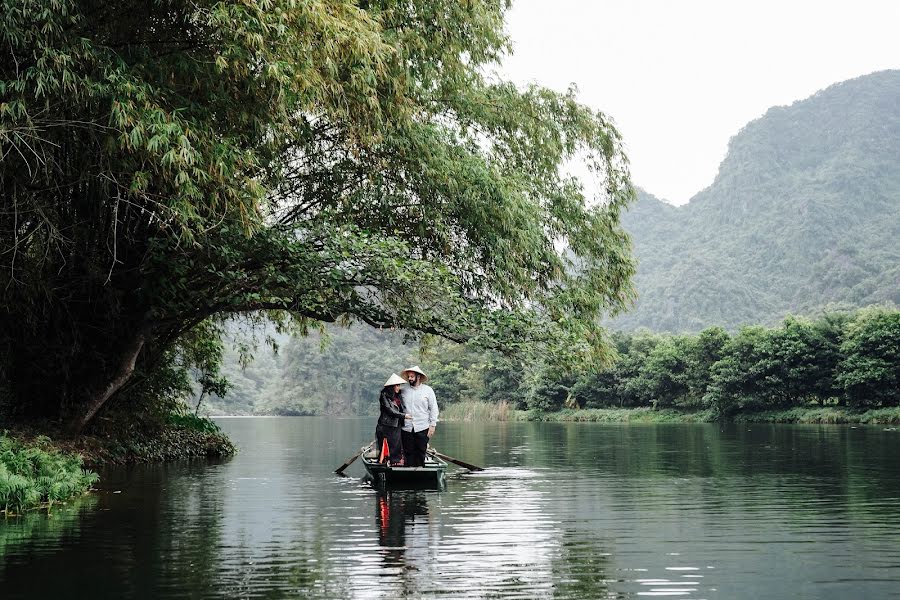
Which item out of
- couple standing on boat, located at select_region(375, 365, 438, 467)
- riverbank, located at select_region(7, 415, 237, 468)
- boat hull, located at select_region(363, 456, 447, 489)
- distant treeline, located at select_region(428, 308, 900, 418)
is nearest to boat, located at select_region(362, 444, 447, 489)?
boat hull, located at select_region(363, 456, 447, 489)

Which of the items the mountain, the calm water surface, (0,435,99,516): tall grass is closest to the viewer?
the calm water surface

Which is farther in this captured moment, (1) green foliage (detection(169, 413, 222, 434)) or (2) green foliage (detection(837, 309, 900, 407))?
(2) green foliage (detection(837, 309, 900, 407))

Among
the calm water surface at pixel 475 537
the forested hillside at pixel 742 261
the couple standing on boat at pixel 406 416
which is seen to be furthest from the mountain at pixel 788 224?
the couple standing on boat at pixel 406 416

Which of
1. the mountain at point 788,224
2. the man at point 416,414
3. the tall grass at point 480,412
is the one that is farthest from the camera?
the mountain at point 788,224

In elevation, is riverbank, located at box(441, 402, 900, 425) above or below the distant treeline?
below

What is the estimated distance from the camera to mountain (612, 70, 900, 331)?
11831 cm

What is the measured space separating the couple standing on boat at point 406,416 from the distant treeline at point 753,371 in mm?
24920

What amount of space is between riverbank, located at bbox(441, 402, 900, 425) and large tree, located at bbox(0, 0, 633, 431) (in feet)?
116

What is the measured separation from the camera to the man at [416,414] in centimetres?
1548

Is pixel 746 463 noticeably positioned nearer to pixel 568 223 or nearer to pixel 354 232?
pixel 568 223

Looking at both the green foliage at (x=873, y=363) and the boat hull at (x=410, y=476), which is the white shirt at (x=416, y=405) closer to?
the boat hull at (x=410, y=476)

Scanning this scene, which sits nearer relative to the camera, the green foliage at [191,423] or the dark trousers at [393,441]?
the dark trousers at [393,441]

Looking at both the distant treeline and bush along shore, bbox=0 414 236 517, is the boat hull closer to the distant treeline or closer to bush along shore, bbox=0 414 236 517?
bush along shore, bbox=0 414 236 517

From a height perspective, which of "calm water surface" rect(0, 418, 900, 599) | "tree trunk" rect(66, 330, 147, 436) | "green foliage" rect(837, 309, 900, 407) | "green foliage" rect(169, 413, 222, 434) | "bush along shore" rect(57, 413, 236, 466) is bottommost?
"calm water surface" rect(0, 418, 900, 599)
